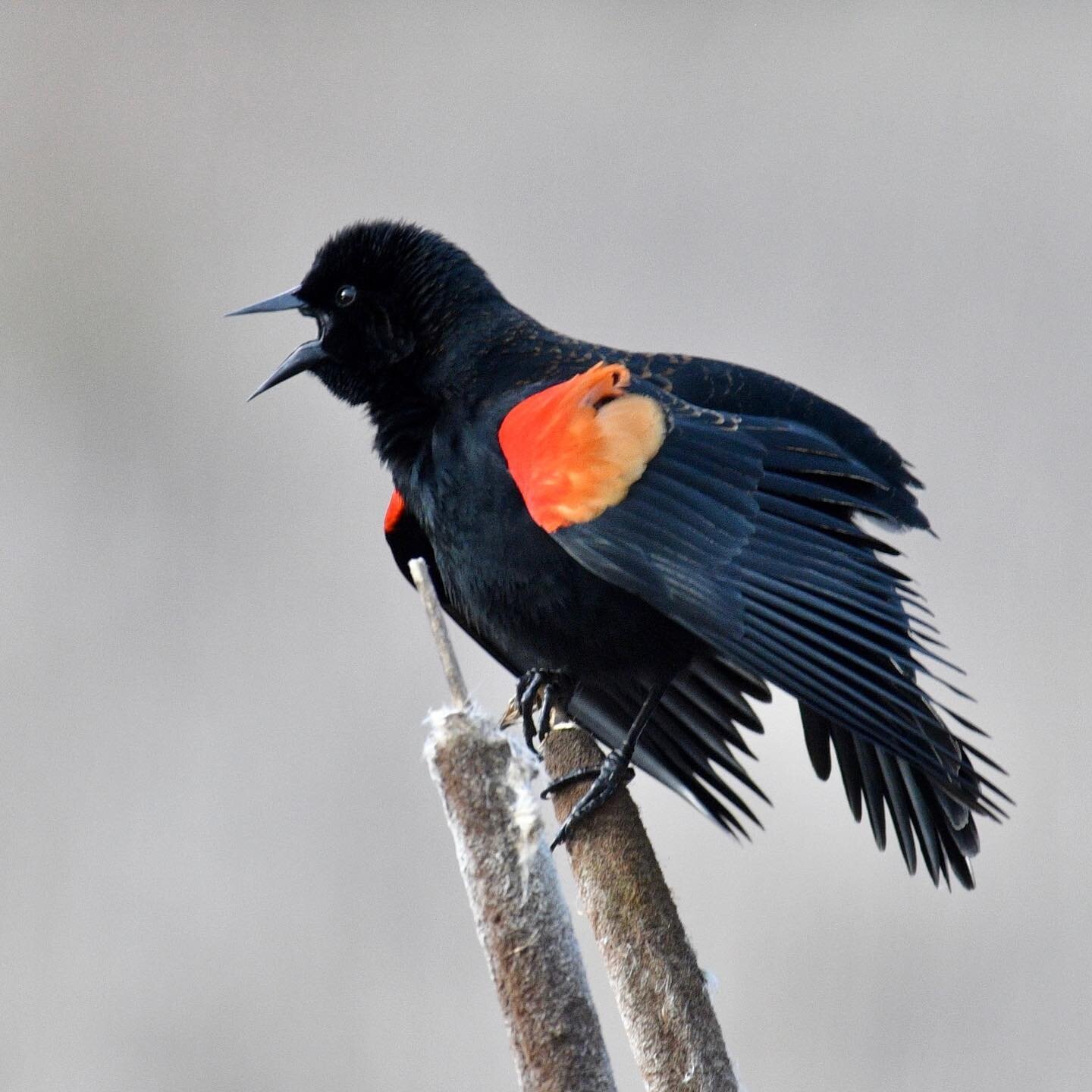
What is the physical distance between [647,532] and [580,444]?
0.09 metres

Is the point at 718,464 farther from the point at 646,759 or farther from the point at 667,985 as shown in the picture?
the point at 667,985

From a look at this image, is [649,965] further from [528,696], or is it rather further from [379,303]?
[379,303]

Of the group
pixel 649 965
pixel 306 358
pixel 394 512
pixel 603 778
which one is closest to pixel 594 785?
pixel 603 778

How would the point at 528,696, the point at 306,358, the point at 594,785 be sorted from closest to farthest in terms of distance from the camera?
the point at 594,785, the point at 528,696, the point at 306,358

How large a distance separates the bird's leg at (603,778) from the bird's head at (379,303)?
0.41m

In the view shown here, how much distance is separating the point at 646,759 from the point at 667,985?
1.51ft

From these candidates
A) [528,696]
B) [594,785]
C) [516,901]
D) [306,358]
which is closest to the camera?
[516,901]

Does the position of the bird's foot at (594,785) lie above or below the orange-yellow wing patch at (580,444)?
below

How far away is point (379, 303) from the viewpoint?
130 centimetres

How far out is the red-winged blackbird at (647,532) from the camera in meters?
0.96

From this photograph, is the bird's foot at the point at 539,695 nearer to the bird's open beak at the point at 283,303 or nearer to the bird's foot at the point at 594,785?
the bird's foot at the point at 594,785

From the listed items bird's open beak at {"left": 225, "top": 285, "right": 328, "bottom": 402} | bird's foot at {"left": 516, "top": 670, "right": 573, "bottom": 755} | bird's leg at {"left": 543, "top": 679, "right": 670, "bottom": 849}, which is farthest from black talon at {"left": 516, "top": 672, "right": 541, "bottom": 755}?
bird's open beak at {"left": 225, "top": 285, "right": 328, "bottom": 402}

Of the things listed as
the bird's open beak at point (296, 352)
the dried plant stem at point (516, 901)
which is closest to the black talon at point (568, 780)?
the dried plant stem at point (516, 901)

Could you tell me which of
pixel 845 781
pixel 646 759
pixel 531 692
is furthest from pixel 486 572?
pixel 845 781
